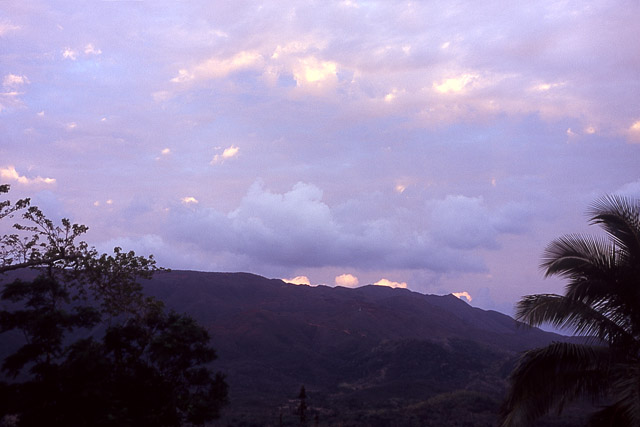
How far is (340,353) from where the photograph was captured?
89.1 m

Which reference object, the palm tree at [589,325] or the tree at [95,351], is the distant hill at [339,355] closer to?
the tree at [95,351]

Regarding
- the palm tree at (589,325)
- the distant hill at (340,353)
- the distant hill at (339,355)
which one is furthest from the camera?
the distant hill at (340,353)

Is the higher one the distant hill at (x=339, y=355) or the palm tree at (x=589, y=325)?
the palm tree at (x=589, y=325)

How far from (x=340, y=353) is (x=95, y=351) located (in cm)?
7627

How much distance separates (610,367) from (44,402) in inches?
509

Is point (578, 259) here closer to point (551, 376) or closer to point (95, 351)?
point (551, 376)

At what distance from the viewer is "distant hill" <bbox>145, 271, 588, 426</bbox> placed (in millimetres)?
47838

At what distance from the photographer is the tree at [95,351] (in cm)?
1476

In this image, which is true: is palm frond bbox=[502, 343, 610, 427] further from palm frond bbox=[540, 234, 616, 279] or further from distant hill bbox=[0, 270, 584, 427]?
distant hill bbox=[0, 270, 584, 427]

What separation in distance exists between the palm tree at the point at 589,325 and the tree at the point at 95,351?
10.3 m

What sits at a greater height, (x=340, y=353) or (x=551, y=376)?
(x=551, y=376)

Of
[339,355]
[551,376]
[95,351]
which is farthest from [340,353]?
[551,376]

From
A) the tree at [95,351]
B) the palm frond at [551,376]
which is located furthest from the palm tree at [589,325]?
the tree at [95,351]

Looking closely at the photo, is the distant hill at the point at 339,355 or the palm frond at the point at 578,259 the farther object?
the distant hill at the point at 339,355
